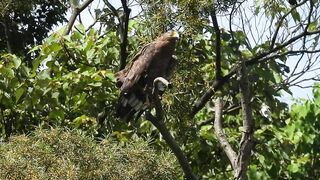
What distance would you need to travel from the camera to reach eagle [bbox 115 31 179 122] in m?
3.71

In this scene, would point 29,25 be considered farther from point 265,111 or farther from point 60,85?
point 265,111

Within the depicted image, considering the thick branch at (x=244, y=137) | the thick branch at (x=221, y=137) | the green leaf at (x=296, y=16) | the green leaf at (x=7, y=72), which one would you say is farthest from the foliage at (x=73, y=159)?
the green leaf at (x=296, y=16)

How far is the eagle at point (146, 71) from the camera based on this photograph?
12.2ft

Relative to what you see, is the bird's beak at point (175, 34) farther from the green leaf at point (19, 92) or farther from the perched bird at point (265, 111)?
the perched bird at point (265, 111)

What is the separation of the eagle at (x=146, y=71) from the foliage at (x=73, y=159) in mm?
476

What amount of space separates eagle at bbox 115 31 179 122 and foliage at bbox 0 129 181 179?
0.48 metres

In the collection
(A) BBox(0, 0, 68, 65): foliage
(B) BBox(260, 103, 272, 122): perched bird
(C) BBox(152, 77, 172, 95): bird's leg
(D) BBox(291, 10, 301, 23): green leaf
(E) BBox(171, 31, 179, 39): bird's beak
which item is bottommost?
(B) BBox(260, 103, 272, 122): perched bird

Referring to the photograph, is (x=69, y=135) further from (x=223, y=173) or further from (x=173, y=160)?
(x=223, y=173)

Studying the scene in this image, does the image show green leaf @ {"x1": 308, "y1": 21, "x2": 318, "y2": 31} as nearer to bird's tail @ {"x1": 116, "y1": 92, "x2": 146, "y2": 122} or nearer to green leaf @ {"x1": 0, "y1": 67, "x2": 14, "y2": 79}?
bird's tail @ {"x1": 116, "y1": 92, "x2": 146, "y2": 122}

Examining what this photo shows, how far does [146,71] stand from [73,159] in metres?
0.82

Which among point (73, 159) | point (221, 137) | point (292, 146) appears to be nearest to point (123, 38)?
point (221, 137)

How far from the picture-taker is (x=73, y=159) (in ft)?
10.1

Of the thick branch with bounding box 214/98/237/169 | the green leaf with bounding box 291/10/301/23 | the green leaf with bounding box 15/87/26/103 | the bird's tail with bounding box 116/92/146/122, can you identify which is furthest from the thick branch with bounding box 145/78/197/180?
the green leaf with bounding box 291/10/301/23

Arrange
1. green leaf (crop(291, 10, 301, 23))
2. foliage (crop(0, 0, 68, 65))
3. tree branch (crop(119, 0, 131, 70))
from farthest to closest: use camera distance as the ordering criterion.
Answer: foliage (crop(0, 0, 68, 65)) < green leaf (crop(291, 10, 301, 23)) < tree branch (crop(119, 0, 131, 70))
